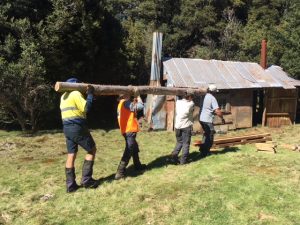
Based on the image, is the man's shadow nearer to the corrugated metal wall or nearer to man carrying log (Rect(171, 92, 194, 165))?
man carrying log (Rect(171, 92, 194, 165))

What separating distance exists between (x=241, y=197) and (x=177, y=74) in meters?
10.4

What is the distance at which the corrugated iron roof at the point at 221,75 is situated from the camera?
17172mm

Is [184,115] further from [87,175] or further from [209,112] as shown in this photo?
[87,175]

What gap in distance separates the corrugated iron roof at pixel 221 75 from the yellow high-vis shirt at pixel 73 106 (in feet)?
30.7

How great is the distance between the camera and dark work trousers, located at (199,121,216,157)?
34.5ft

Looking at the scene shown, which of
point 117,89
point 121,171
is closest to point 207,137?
point 121,171

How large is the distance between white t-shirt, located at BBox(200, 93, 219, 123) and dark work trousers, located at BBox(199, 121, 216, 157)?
0.14m

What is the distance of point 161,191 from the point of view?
7.82m

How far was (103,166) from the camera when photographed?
9.95 meters

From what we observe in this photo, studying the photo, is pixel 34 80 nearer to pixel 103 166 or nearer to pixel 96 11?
pixel 96 11

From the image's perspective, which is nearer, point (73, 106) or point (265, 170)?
point (73, 106)

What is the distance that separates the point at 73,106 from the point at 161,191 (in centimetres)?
252

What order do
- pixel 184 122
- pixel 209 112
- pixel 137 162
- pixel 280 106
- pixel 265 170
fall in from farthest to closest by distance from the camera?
pixel 280 106
pixel 209 112
pixel 265 170
pixel 184 122
pixel 137 162

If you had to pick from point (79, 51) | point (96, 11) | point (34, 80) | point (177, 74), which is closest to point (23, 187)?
point (34, 80)
